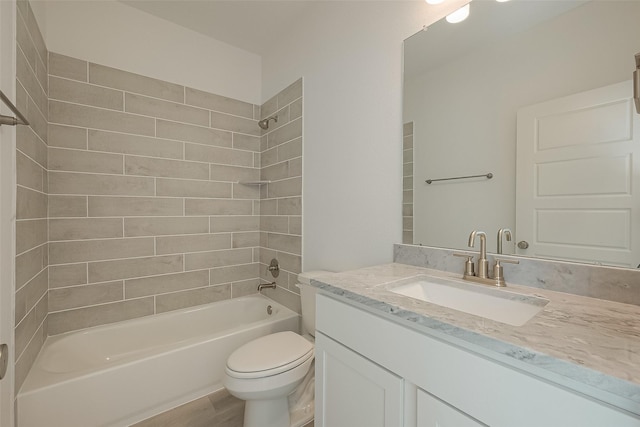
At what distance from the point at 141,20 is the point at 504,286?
2756mm

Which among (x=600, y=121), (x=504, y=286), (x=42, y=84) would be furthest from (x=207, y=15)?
(x=504, y=286)

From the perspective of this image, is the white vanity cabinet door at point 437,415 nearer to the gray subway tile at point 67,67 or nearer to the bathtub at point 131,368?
the bathtub at point 131,368

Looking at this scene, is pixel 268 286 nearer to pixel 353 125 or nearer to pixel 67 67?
pixel 353 125

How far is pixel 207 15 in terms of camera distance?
2.00m

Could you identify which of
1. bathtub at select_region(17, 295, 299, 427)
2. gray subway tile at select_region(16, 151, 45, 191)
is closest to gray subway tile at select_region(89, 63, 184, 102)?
gray subway tile at select_region(16, 151, 45, 191)

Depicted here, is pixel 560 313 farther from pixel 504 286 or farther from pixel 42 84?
pixel 42 84

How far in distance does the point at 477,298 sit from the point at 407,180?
25.4 inches

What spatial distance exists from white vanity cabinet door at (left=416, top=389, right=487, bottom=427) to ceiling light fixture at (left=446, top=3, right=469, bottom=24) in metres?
1.44

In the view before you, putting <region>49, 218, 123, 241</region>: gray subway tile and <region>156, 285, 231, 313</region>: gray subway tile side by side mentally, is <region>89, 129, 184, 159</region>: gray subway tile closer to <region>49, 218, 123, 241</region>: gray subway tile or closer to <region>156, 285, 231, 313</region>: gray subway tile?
<region>49, 218, 123, 241</region>: gray subway tile

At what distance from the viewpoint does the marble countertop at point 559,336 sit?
437 millimetres

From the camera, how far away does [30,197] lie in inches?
52.7

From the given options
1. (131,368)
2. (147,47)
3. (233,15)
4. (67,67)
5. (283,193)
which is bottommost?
(131,368)

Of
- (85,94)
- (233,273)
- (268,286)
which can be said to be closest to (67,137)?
(85,94)

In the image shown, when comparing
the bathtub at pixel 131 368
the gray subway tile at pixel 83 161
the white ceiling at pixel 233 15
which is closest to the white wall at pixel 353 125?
the white ceiling at pixel 233 15
